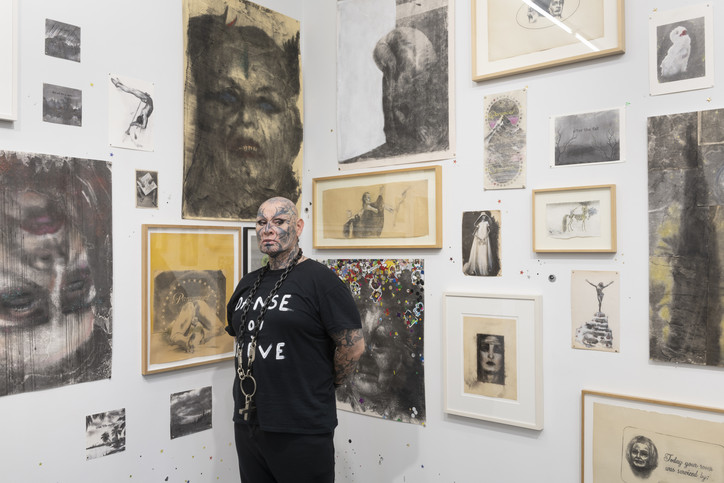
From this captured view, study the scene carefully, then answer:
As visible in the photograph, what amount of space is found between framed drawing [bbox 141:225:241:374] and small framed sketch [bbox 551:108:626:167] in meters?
1.22

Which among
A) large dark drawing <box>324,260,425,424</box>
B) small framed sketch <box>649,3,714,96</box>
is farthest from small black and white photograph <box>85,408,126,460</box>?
small framed sketch <box>649,3,714,96</box>

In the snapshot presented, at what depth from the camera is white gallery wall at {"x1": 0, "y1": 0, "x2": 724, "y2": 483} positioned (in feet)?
5.28

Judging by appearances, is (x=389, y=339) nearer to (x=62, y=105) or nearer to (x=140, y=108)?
(x=140, y=108)

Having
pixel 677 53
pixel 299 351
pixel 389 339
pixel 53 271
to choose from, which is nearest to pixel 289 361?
pixel 299 351

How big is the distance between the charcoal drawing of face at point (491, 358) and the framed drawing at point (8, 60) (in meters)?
1.60

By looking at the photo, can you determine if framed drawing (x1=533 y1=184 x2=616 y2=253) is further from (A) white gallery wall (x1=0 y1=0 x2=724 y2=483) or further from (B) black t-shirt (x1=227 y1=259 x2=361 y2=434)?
(B) black t-shirt (x1=227 y1=259 x2=361 y2=434)

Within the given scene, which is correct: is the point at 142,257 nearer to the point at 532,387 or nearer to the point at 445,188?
the point at 445,188

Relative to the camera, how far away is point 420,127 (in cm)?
206

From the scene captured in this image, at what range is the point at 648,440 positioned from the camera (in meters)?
1.57

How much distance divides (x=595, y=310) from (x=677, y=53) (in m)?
0.76

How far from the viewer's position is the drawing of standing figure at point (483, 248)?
6.16 feet

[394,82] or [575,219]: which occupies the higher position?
[394,82]

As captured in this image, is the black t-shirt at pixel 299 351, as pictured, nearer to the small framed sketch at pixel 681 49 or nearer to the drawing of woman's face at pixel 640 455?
the drawing of woman's face at pixel 640 455

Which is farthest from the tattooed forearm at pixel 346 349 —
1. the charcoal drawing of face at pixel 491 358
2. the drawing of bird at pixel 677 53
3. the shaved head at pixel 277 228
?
the drawing of bird at pixel 677 53
